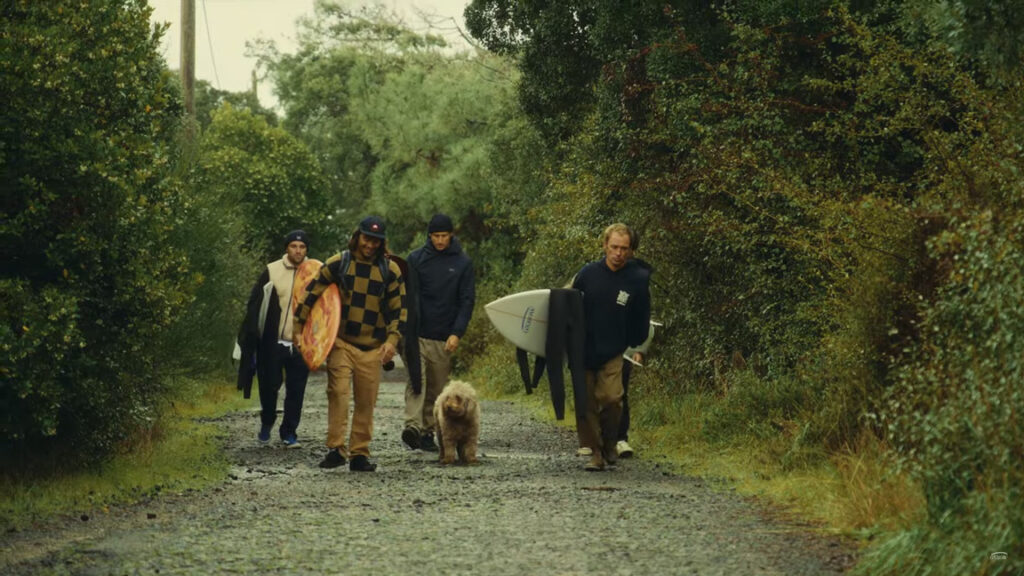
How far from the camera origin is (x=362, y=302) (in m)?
11.6

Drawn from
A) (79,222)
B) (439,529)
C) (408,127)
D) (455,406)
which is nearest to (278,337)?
(455,406)

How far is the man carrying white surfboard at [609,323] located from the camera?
11.4 m

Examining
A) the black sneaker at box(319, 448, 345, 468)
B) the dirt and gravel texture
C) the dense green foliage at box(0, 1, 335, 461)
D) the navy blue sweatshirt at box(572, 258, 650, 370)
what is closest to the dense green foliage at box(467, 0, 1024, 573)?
the dirt and gravel texture

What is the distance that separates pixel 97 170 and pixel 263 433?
503cm

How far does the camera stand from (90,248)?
1006 cm

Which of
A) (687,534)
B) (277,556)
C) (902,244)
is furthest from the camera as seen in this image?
(902,244)

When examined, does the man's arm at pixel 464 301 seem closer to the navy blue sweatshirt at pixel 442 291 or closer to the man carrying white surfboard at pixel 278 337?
the navy blue sweatshirt at pixel 442 291

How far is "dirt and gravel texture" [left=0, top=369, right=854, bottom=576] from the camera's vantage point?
276 inches

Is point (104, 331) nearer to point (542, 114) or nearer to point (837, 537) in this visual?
point (837, 537)

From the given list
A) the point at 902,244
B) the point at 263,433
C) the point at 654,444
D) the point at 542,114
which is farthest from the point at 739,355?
the point at 542,114

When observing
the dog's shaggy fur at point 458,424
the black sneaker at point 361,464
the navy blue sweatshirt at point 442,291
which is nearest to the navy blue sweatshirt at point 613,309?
the dog's shaggy fur at point 458,424

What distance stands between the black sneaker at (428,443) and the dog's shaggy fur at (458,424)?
131cm

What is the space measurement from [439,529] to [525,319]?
4.42 m

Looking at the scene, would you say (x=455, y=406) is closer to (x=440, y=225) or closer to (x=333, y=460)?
(x=333, y=460)
